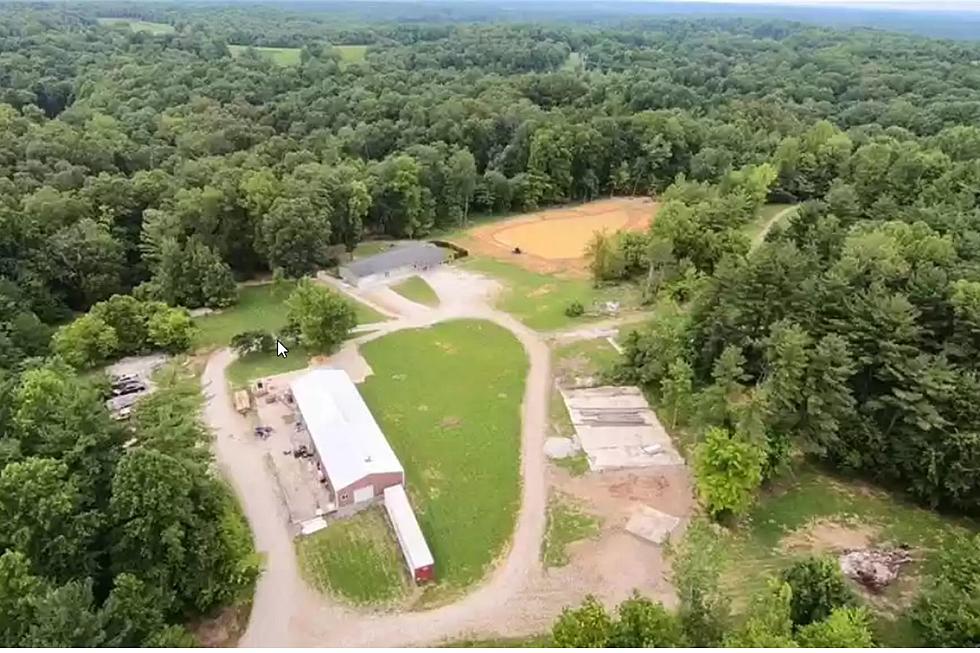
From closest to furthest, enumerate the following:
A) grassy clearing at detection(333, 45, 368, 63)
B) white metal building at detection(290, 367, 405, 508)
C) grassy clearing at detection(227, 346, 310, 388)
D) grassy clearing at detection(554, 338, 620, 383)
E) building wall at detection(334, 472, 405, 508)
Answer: building wall at detection(334, 472, 405, 508), white metal building at detection(290, 367, 405, 508), grassy clearing at detection(227, 346, 310, 388), grassy clearing at detection(554, 338, 620, 383), grassy clearing at detection(333, 45, 368, 63)

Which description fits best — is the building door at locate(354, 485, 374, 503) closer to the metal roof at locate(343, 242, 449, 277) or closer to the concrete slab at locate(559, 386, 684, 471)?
the concrete slab at locate(559, 386, 684, 471)

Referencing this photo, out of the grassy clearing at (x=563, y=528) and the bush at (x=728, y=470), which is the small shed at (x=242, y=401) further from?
the bush at (x=728, y=470)

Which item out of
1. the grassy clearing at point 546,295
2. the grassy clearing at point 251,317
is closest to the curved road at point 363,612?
the grassy clearing at point 251,317

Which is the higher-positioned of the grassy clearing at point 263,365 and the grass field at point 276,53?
the grass field at point 276,53

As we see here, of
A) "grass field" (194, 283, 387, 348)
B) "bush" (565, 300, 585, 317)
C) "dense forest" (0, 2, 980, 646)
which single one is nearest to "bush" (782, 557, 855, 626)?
"dense forest" (0, 2, 980, 646)

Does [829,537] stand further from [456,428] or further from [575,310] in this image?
[575,310]

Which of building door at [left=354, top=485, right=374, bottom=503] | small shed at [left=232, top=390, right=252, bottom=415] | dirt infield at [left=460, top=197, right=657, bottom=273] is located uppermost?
building door at [left=354, top=485, right=374, bottom=503]
